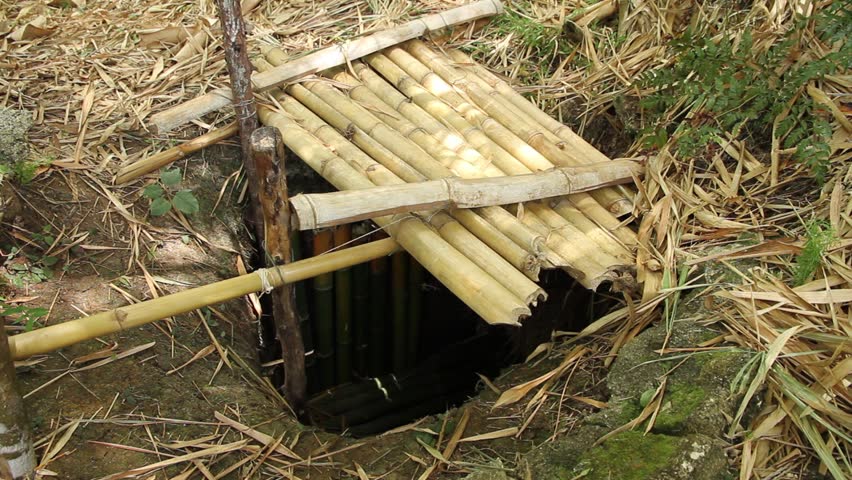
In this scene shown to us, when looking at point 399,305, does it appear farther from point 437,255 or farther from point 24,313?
point 24,313

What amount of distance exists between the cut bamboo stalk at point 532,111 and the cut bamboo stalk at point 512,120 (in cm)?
4

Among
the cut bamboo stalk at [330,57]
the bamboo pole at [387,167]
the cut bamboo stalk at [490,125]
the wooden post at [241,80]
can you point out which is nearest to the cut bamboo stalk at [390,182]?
the bamboo pole at [387,167]

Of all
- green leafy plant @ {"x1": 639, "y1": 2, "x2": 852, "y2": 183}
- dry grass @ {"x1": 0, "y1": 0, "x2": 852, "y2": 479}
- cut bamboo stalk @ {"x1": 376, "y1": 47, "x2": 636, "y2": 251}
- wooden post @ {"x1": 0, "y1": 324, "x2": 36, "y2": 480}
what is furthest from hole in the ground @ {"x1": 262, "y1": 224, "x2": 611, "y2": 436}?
wooden post @ {"x1": 0, "y1": 324, "x2": 36, "y2": 480}

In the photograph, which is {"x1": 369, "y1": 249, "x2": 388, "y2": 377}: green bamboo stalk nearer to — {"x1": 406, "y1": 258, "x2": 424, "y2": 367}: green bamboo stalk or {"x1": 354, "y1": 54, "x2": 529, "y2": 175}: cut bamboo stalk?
{"x1": 406, "y1": 258, "x2": 424, "y2": 367}: green bamboo stalk

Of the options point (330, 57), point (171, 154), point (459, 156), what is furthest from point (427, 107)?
point (171, 154)

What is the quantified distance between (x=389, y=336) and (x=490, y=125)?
139cm

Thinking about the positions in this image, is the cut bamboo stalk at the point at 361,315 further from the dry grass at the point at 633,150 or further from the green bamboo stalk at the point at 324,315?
the dry grass at the point at 633,150

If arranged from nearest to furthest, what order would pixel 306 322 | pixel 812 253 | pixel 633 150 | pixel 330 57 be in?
pixel 812 253
pixel 633 150
pixel 330 57
pixel 306 322

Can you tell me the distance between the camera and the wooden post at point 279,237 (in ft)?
7.65

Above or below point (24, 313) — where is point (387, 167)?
above

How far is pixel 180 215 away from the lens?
2.94 m

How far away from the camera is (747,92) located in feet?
8.60

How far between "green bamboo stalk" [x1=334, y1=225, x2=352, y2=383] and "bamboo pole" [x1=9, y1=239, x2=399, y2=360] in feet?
2.25

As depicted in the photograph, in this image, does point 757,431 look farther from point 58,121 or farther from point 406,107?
point 58,121
